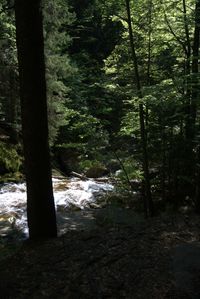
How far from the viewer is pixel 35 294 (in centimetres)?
409

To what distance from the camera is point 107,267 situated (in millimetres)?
4641

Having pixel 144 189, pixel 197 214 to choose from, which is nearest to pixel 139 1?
pixel 144 189

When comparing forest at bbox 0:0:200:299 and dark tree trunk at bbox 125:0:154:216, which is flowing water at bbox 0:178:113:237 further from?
dark tree trunk at bbox 125:0:154:216

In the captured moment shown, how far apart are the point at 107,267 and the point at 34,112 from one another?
2429mm

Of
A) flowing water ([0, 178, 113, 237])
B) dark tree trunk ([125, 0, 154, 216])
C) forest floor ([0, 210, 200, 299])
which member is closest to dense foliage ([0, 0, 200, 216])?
dark tree trunk ([125, 0, 154, 216])

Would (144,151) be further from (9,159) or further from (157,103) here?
(9,159)

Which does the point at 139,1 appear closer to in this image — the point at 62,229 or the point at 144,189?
the point at 144,189

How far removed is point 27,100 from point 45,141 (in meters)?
0.66

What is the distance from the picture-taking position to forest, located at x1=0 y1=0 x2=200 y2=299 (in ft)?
14.8

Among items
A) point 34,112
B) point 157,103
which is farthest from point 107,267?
point 157,103

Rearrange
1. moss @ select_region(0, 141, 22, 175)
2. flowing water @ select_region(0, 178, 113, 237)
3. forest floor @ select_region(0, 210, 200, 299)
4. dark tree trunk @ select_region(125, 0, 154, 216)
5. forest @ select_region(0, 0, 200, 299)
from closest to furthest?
forest floor @ select_region(0, 210, 200, 299), forest @ select_region(0, 0, 200, 299), dark tree trunk @ select_region(125, 0, 154, 216), flowing water @ select_region(0, 178, 113, 237), moss @ select_region(0, 141, 22, 175)

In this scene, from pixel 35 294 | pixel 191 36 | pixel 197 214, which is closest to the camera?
pixel 35 294

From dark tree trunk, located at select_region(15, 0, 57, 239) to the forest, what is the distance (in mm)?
15

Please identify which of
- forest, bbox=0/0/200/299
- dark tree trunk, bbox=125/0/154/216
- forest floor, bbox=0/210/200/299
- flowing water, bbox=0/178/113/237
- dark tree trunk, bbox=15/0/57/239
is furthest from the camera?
flowing water, bbox=0/178/113/237
